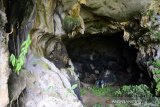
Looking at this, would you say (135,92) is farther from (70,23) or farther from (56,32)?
(56,32)

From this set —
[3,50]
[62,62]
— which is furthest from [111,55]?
[3,50]

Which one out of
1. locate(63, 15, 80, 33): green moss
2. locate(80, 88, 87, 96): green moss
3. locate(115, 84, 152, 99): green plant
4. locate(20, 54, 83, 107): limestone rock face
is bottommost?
locate(80, 88, 87, 96): green moss

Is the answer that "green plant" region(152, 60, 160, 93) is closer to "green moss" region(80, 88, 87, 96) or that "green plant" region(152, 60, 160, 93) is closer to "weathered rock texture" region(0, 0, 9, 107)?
"green moss" region(80, 88, 87, 96)

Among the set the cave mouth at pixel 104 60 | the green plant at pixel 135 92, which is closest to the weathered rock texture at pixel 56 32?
the green plant at pixel 135 92

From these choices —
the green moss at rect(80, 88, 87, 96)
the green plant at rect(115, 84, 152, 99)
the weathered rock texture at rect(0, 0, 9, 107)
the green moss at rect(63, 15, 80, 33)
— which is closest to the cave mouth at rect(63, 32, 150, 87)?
the green moss at rect(80, 88, 87, 96)

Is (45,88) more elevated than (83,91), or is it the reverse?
(45,88)

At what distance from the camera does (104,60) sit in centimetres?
1185

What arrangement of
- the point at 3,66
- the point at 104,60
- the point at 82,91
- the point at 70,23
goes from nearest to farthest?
the point at 3,66 → the point at 70,23 → the point at 82,91 → the point at 104,60

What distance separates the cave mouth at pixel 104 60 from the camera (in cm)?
1153

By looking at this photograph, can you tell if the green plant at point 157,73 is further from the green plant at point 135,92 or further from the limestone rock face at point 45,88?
the limestone rock face at point 45,88

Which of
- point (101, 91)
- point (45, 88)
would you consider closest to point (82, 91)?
point (101, 91)

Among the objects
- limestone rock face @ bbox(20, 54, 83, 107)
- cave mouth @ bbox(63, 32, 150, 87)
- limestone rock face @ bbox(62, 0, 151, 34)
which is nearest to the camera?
limestone rock face @ bbox(20, 54, 83, 107)

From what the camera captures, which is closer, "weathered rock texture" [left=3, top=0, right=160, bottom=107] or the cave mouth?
"weathered rock texture" [left=3, top=0, right=160, bottom=107]

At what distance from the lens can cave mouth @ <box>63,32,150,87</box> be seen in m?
11.5
